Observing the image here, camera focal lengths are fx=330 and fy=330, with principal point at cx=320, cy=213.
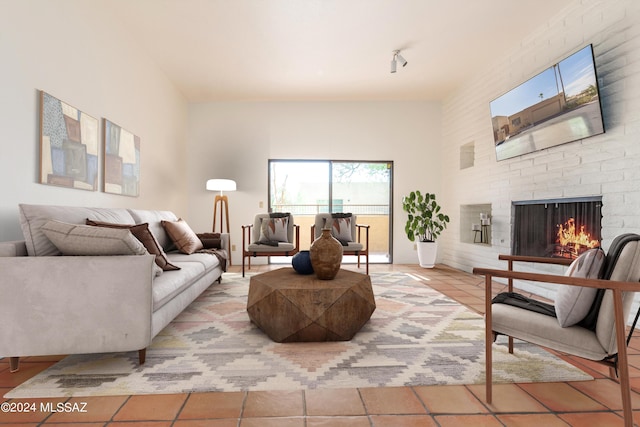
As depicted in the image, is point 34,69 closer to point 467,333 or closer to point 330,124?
point 467,333

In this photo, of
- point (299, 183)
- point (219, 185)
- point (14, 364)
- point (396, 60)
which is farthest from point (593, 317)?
point (299, 183)

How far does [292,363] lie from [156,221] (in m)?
2.35

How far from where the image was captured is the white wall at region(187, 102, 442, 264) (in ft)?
19.0

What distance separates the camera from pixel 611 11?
8.86 ft

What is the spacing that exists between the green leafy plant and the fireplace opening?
144cm

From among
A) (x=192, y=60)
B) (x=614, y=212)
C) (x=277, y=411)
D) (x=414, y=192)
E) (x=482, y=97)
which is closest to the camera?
(x=277, y=411)

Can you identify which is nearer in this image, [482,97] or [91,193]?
[91,193]

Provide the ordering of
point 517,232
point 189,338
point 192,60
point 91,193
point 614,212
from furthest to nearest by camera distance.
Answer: point 192,60 → point 517,232 → point 91,193 → point 614,212 → point 189,338

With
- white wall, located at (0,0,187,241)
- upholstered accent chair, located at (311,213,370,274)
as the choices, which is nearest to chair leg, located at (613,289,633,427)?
white wall, located at (0,0,187,241)

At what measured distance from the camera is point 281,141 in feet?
19.1

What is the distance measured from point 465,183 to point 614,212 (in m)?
2.49

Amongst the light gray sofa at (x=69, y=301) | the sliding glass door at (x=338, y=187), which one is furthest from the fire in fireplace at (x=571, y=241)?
the light gray sofa at (x=69, y=301)

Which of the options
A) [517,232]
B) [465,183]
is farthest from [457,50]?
[517,232]

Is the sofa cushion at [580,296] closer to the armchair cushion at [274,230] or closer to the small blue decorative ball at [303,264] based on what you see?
the small blue decorative ball at [303,264]
